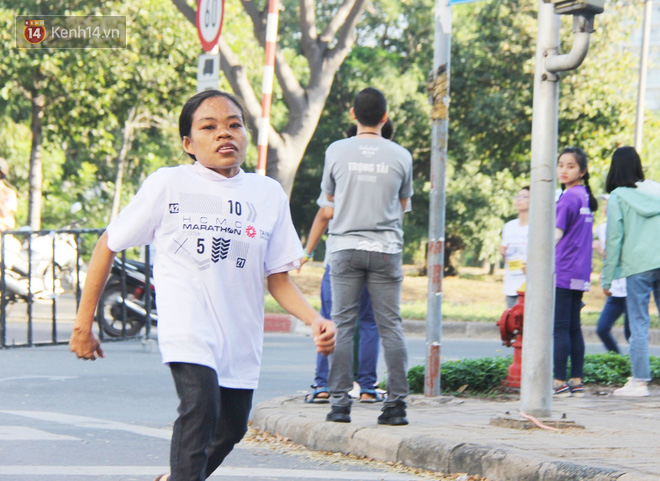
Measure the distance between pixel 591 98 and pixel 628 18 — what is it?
235cm

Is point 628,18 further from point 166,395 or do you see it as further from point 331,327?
point 331,327

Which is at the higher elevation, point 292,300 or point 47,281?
point 292,300

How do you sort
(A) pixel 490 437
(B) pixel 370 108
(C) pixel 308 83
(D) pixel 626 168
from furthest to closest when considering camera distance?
1. (C) pixel 308 83
2. (D) pixel 626 168
3. (B) pixel 370 108
4. (A) pixel 490 437

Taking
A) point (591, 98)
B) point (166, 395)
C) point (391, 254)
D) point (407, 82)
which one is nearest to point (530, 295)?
point (391, 254)

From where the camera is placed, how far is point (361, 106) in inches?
254

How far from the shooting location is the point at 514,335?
27.5ft

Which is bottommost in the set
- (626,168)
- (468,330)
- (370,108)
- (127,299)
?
(468,330)

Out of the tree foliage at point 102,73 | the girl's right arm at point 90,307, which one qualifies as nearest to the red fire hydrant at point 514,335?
the girl's right arm at point 90,307

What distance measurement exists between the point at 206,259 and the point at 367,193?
269 cm

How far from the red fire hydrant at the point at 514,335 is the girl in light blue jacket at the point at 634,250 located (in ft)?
2.15

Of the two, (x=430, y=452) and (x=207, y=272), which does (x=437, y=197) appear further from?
(x=207, y=272)

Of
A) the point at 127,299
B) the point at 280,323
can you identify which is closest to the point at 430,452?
the point at 127,299

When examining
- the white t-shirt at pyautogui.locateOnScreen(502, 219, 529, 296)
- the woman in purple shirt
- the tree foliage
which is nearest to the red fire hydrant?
the woman in purple shirt

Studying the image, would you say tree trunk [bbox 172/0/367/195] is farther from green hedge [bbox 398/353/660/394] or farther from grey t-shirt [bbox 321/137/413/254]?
grey t-shirt [bbox 321/137/413/254]
